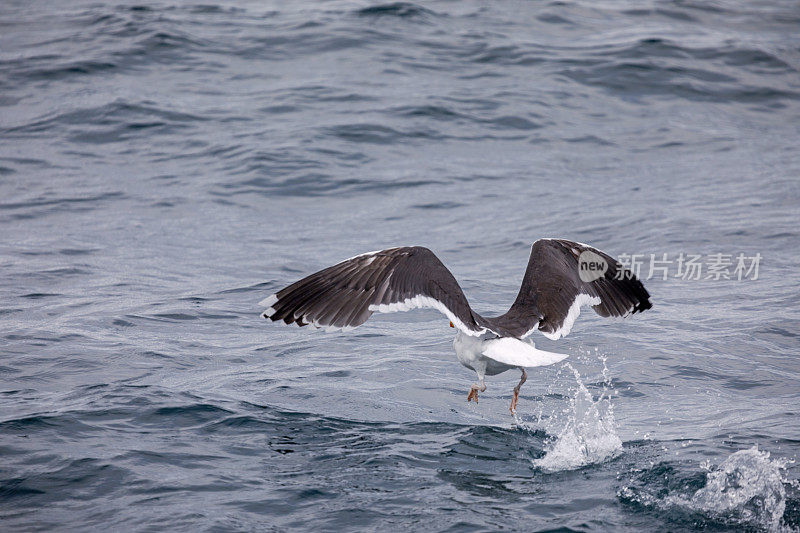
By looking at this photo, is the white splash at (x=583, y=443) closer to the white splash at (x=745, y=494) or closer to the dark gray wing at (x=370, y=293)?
the white splash at (x=745, y=494)

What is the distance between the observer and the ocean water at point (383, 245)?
600 cm

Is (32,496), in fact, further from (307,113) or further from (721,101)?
(721,101)

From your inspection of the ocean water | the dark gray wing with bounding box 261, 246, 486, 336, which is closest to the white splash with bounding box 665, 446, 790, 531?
the ocean water

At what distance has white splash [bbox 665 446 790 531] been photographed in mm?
5520

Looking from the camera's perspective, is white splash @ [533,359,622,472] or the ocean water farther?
white splash @ [533,359,622,472]

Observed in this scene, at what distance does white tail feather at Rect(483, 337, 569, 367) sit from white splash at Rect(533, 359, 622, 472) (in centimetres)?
73

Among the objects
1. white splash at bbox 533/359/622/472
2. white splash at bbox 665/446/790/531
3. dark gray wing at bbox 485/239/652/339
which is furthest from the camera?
dark gray wing at bbox 485/239/652/339

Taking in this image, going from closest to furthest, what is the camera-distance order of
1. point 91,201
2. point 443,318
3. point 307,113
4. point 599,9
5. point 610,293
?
1. point 610,293
2. point 443,318
3. point 91,201
4. point 307,113
5. point 599,9

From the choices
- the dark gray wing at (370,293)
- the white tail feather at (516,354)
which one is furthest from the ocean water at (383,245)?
the dark gray wing at (370,293)

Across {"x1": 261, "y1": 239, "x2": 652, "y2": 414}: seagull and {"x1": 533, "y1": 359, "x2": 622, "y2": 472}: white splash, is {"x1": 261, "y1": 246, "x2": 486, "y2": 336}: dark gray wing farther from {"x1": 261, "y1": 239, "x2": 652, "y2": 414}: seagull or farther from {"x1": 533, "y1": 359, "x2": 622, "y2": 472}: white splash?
{"x1": 533, "y1": 359, "x2": 622, "y2": 472}: white splash

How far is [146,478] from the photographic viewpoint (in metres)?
6.00

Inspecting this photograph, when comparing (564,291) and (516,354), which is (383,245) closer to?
(564,291)

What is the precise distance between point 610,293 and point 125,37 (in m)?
13.7

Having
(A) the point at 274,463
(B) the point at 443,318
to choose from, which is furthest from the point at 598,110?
(A) the point at 274,463
